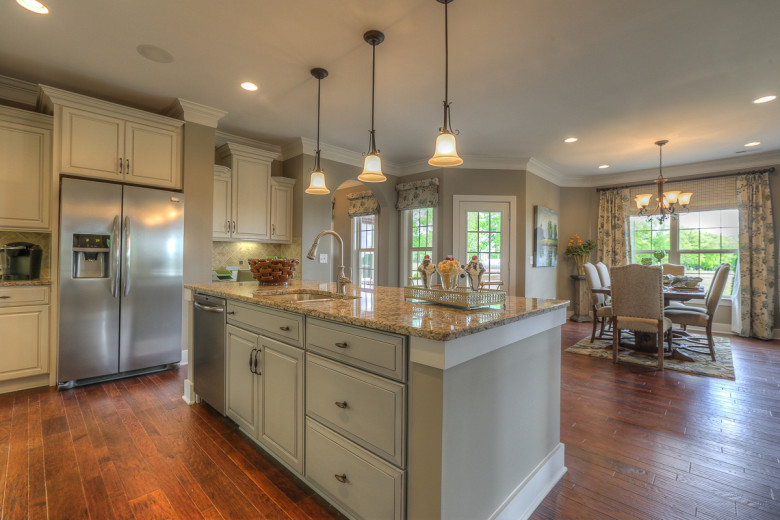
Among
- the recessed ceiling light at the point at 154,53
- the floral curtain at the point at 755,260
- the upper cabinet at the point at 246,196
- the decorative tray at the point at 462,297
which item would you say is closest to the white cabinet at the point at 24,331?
the upper cabinet at the point at 246,196

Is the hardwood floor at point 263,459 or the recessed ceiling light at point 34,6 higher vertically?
the recessed ceiling light at point 34,6

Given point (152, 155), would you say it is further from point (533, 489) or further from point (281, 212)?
point (533, 489)

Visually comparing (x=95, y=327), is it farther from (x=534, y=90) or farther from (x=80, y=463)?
(x=534, y=90)

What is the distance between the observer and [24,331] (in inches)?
114

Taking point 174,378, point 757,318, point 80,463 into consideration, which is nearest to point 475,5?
point 80,463

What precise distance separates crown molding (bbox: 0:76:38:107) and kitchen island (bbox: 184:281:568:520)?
3.29 meters

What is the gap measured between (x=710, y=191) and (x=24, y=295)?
826 centimetres

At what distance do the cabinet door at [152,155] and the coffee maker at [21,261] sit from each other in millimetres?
991

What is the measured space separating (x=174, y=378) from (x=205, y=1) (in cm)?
295

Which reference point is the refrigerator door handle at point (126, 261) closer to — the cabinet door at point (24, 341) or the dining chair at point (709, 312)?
the cabinet door at point (24, 341)

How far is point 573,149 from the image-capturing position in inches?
190

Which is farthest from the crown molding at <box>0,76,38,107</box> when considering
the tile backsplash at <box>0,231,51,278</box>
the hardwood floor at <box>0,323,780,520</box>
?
the hardwood floor at <box>0,323,780,520</box>

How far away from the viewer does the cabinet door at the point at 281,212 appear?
4531 millimetres

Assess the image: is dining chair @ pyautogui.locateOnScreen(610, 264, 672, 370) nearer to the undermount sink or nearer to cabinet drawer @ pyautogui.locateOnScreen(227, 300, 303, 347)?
the undermount sink
